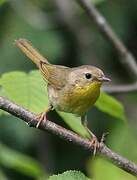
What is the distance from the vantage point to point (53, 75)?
366 cm

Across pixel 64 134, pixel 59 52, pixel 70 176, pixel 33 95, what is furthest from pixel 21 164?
pixel 59 52

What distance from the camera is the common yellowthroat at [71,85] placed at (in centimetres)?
328

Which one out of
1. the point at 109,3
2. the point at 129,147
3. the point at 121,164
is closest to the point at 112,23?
the point at 109,3

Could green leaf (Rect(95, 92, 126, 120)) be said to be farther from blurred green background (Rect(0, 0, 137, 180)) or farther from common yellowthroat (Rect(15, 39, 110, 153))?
blurred green background (Rect(0, 0, 137, 180))

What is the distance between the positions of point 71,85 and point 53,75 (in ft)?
0.47

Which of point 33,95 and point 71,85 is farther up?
point 71,85

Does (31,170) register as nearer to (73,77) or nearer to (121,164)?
(73,77)

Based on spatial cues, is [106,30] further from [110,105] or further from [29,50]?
[110,105]

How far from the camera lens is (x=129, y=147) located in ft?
15.4

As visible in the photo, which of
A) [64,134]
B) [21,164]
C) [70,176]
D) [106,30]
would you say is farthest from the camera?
[106,30]

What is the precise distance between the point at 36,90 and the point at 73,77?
1.63 feet

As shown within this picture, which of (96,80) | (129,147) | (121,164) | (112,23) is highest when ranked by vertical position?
(112,23)

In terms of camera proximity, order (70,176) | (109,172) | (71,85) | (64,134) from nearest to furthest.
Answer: (70,176), (64,134), (109,172), (71,85)

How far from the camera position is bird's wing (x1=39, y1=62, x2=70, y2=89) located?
3.60 m
